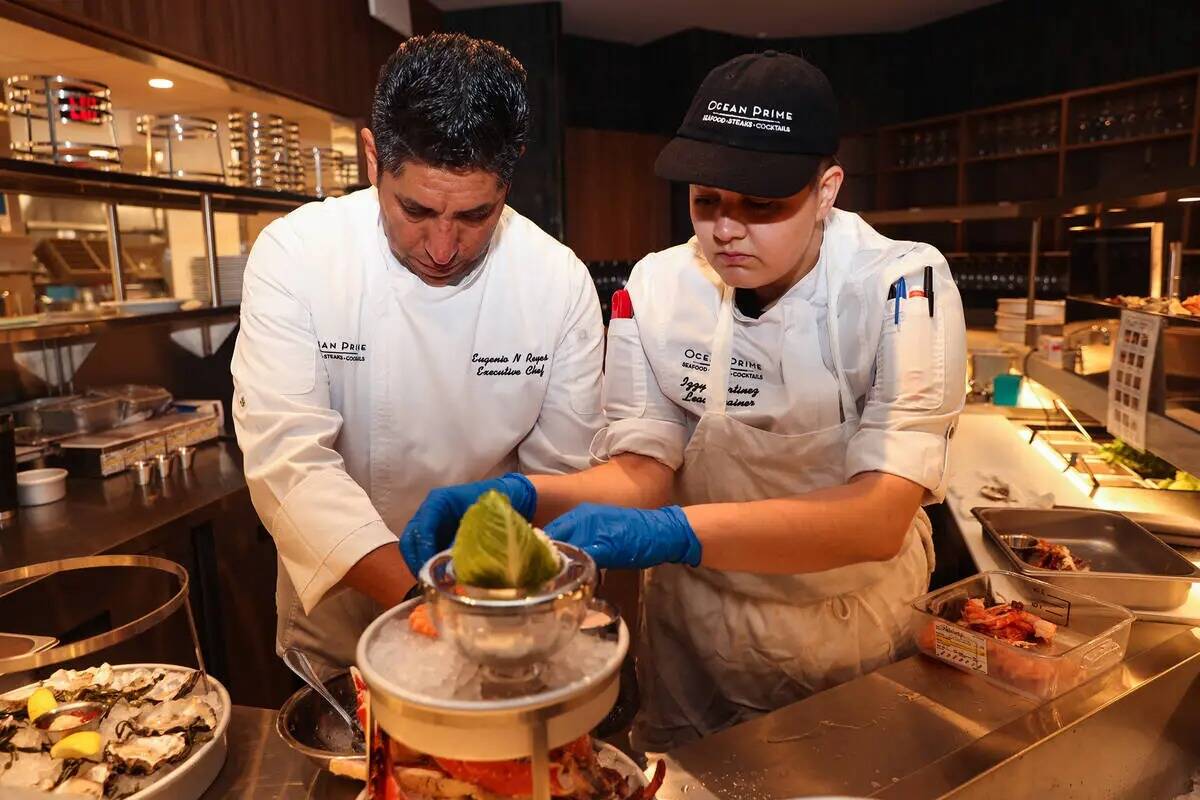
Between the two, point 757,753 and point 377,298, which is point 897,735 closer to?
point 757,753

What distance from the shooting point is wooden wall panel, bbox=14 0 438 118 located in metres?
2.74

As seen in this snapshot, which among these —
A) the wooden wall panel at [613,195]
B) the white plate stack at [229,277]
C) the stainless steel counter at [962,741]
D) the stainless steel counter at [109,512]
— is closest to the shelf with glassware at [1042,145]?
the wooden wall panel at [613,195]

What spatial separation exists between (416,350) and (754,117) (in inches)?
33.2

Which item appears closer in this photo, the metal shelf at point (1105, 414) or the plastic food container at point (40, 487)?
the metal shelf at point (1105, 414)

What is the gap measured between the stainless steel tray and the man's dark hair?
1.29 meters

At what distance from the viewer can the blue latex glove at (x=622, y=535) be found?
0.99 meters

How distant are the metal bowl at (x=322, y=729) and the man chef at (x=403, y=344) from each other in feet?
0.71

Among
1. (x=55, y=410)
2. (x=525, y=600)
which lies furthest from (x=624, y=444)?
(x=55, y=410)

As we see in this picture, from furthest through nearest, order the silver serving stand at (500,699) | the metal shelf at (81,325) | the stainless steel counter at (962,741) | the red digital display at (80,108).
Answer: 1. the red digital display at (80,108)
2. the metal shelf at (81,325)
3. the stainless steel counter at (962,741)
4. the silver serving stand at (500,699)

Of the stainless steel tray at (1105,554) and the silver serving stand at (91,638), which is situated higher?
the silver serving stand at (91,638)

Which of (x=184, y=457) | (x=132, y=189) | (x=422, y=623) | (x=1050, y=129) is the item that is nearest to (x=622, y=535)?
(x=422, y=623)

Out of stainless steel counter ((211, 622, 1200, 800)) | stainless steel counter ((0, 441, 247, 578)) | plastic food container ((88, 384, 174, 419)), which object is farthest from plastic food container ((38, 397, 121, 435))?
stainless steel counter ((211, 622, 1200, 800))

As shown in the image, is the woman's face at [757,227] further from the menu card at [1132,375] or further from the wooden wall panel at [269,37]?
the wooden wall panel at [269,37]

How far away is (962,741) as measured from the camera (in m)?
1.15
